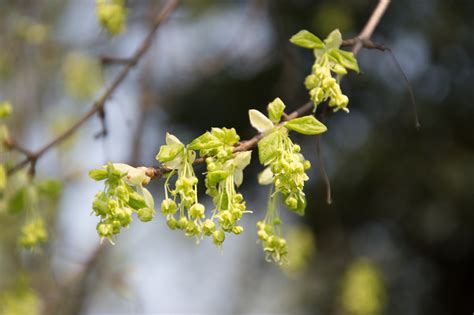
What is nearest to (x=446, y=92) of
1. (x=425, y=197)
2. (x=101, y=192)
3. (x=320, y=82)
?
(x=425, y=197)

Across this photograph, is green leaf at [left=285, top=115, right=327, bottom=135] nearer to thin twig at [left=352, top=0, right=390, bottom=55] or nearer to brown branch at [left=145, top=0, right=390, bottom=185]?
brown branch at [left=145, top=0, right=390, bottom=185]

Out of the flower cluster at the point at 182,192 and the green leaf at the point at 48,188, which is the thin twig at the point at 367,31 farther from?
the green leaf at the point at 48,188

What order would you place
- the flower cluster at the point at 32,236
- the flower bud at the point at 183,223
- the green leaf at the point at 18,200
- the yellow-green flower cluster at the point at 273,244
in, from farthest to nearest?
the green leaf at the point at 18,200
the flower cluster at the point at 32,236
the yellow-green flower cluster at the point at 273,244
the flower bud at the point at 183,223

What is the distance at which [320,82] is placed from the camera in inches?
63.0

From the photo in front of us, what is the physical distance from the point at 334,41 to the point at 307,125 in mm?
303

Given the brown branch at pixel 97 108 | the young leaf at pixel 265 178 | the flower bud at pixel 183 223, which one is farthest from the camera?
the brown branch at pixel 97 108

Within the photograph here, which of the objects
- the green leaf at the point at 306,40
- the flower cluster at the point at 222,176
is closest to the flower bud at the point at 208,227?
the flower cluster at the point at 222,176

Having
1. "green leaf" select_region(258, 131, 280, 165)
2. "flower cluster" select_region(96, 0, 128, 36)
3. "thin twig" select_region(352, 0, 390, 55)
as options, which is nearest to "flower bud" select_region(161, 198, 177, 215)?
"green leaf" select_region(258, 131, 280, 165)

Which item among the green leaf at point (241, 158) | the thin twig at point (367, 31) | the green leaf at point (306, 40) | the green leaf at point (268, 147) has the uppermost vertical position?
the green leaf at point (306, 40)

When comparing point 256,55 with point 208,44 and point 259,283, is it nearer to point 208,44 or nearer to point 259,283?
point 208,44

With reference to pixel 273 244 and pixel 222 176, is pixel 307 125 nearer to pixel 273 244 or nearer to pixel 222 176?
pixel 222 176

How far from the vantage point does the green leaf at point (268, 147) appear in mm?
1529

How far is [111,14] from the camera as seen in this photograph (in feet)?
8.18

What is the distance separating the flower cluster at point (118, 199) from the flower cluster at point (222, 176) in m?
0.16
